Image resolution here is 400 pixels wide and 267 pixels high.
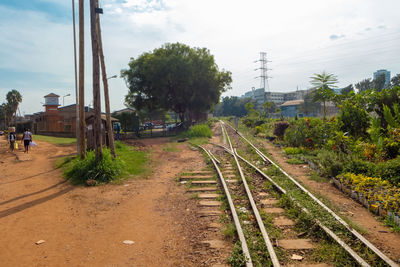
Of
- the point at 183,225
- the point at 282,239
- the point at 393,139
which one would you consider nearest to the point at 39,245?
the point at 183,225

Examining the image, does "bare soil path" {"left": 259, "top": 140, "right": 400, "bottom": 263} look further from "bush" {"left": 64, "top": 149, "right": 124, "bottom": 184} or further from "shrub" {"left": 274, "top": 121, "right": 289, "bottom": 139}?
"shrub" {"left": 274, "top": 121, "right": 289, "bottom": 139}

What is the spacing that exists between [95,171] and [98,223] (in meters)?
3.90

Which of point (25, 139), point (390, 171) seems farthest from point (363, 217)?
point (25, 139)

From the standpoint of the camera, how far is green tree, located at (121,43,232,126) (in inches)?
1177

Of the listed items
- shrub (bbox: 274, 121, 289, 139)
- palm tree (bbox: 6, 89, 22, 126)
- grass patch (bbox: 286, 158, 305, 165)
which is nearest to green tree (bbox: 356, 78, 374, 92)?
shrub (bbox: 274, 121, 289, 139)

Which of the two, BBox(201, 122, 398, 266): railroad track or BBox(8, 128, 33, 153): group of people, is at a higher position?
BBox(8, 128, 33, 153): group of people

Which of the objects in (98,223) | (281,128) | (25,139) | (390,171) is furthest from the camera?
(281,128)

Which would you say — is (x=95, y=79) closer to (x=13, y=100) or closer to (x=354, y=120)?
(x=354, y=120)

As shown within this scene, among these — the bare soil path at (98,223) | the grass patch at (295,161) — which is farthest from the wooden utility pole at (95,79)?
the grass patch at (295,161)

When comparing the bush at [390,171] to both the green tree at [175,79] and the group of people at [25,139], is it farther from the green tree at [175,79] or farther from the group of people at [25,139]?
the green tree at [175,79]

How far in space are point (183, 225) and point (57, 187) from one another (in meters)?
5.19

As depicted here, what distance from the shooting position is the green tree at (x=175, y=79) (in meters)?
29.9

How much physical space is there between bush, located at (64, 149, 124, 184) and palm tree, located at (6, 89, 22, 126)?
5657 centimetres

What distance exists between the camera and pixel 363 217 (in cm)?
526
